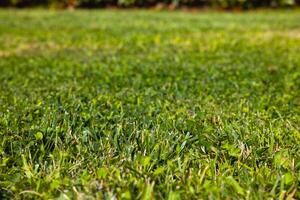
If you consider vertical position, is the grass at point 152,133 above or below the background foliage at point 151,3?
above

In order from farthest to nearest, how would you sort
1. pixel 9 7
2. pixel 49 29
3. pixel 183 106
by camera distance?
pixel 9 7 → pixel 49 29 → pixel 183 106

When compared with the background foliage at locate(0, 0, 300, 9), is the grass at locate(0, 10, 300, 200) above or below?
above

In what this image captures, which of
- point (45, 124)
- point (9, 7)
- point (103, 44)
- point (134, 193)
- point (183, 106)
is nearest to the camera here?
point (134, 193)

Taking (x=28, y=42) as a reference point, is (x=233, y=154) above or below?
above

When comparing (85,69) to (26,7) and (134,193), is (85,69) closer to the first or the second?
(134,193)

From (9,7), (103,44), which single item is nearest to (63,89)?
(103,44)

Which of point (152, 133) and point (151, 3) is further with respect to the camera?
point (151, 3)

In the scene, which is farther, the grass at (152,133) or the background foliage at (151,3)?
the background foliage at (151,3)

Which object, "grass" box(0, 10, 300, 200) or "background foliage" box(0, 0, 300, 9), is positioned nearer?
"grass" box(0, 10, 300, 200)

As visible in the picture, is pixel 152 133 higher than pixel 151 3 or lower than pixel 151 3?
higher

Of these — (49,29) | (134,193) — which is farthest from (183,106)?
(49,29)

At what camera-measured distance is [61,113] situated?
3.87 m

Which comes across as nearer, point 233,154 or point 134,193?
point 134,193

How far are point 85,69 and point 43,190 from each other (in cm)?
560
